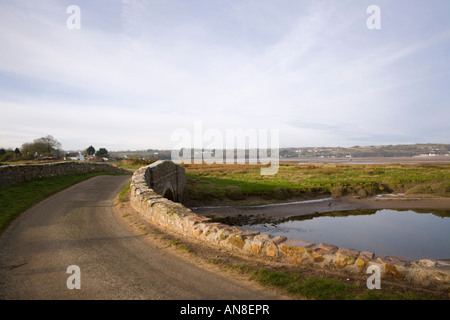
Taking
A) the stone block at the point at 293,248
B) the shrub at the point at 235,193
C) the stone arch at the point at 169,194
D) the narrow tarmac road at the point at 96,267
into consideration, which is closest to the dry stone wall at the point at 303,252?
the stone block at the point at 293,248

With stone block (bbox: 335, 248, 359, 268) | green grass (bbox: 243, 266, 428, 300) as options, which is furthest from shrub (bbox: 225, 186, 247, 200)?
green grass (bbox: 243, 266, 428, 300)

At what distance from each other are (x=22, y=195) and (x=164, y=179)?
7.76 meters

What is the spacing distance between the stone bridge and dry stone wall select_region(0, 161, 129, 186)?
801 cm

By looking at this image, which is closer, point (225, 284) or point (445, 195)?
point (225, 284)

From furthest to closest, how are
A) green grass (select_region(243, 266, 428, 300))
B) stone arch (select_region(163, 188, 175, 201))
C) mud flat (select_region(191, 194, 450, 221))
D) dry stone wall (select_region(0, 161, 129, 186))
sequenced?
mud flat (select_region(191, 194, 450, 221)), stone arch (select_region(163, 188, 175, 201)), dry stone wall (select_region(0, 161, 129, 186)), green grass (select_region(243, 266, 428, 300))

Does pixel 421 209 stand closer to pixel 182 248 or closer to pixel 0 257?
pixel 182 248

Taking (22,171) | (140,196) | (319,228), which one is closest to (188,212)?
(140,196)

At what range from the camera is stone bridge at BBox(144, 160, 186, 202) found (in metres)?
15.0

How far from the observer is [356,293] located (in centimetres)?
421

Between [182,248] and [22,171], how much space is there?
1578 centimetres

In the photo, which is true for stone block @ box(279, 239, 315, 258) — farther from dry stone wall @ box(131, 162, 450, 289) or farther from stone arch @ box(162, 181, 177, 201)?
stone arch @ box(162, 181, 177, 201)

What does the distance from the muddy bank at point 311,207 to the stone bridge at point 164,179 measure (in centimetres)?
302

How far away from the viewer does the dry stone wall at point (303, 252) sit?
464 centimetres
